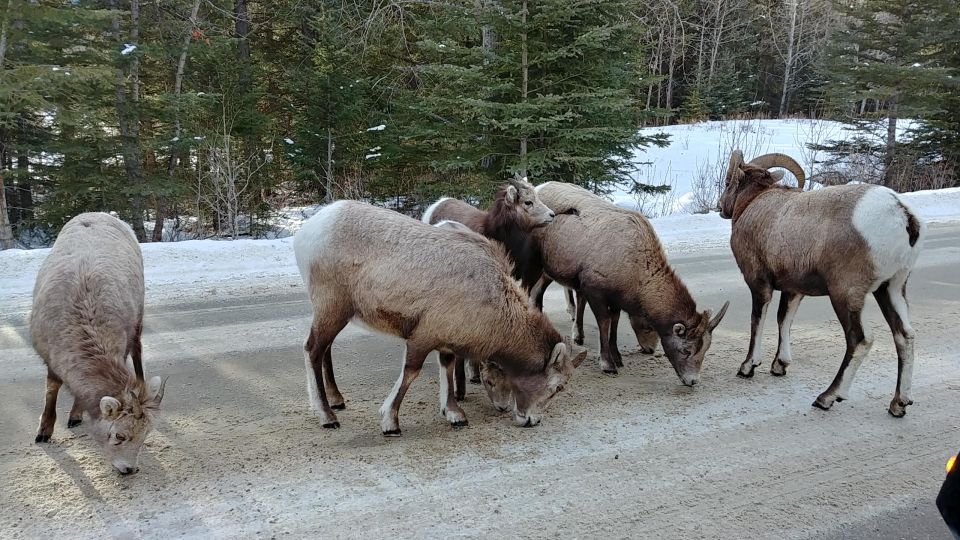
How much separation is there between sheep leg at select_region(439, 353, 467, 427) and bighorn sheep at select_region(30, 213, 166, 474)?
192cm

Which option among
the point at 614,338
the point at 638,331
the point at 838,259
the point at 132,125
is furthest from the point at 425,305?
the point at 132,125

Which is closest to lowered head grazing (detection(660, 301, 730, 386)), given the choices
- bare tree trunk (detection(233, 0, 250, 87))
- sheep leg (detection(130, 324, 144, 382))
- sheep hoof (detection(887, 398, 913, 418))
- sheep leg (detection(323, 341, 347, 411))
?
sheep hoof (detection(887, 398, 913, 418))

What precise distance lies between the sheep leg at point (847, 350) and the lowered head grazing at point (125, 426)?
495 centimetres

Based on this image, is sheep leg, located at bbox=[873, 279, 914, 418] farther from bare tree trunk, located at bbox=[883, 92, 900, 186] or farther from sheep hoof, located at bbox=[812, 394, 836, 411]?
bare tree trunk, located at bbox=[883, 92, 900, 186]

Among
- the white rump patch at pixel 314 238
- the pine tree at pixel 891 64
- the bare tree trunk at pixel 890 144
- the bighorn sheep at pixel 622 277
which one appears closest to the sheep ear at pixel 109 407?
the white rump patch at pixel 314 238

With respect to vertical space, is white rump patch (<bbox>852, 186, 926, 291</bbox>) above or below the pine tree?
below

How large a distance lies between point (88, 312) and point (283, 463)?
1593 mm

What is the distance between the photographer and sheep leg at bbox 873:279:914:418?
4781 millimetres

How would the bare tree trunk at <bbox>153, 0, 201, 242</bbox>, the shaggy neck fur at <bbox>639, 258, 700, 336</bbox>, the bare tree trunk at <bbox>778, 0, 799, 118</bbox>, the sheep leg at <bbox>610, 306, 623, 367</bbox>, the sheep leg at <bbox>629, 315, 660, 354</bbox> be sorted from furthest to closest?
the bare tree trunk at <bbox>778, 0, 799, 118</bbox>, the bare tree trunk at <bbox>153, 0, 201, 242</bbox>, the sheep leg at <bbox>629, 315, 660, 354</bbox>, the sheep leg at <bbox>610, 306, 623, 367</bbox>, the shaggy neck fur at <bbox>639, 258, 700, 336</bbox>

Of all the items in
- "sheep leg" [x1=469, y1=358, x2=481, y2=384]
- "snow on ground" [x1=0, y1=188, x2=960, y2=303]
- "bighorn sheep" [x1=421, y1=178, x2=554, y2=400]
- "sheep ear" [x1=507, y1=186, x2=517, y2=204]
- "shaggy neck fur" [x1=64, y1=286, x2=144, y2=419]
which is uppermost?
"sheep ear" [x1=507, y1=186, x2=517, y2=204]

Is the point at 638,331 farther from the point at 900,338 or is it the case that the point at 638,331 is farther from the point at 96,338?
the point at 96,338

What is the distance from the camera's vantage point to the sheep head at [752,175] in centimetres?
598

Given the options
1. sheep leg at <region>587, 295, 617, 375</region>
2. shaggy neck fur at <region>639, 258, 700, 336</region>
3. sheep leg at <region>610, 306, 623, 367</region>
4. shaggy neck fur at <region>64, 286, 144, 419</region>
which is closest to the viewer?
shaggy neck fur at <region>64, 286, 144, 419</region>

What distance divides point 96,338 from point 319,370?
1.47 m
